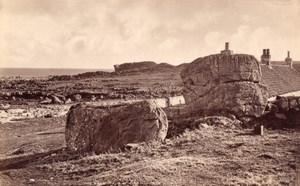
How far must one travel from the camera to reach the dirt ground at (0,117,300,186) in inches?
297

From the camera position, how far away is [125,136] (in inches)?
417

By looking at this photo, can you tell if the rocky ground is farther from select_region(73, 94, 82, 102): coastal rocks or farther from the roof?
select_region(73, 94, 82, 102): coastal rocks

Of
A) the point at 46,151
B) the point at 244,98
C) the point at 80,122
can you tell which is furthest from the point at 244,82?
the point at 46,151

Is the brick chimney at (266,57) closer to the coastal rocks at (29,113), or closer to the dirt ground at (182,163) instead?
the coastal rocks at (29,113)

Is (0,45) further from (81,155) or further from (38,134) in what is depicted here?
(38,134)

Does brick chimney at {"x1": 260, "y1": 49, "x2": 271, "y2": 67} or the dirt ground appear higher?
brick chimney at {"x1": 260, "y1": 49, "x2": 271, "y2": 67}

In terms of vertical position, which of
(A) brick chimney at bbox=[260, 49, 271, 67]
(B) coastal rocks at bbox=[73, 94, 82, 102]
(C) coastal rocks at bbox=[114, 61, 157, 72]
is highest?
(C) coastal rocks at bbox=[114, 61, 157, 72]

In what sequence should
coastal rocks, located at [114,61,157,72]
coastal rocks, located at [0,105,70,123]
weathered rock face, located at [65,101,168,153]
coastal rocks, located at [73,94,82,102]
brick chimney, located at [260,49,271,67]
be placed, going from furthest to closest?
1. coastal rocks, located at [114,61,157,72]
2. coastal rocks, located at [73,94,82,102]
3. brick chimney, located at [260,49,271,67]
4. coastal rocks, located at [0,105,70,123]
5. weathered rock face, located at [65,101,168,153]

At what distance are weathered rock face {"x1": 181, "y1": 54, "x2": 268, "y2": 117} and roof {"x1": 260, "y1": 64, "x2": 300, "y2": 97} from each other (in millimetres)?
8754

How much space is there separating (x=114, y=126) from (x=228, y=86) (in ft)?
16.8

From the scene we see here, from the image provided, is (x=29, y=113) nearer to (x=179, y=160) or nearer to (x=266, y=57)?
(x=266, y=57)

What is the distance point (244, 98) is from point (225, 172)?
633 cm

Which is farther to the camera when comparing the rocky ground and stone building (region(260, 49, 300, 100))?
stone building (region(260, 49, 300, 100))

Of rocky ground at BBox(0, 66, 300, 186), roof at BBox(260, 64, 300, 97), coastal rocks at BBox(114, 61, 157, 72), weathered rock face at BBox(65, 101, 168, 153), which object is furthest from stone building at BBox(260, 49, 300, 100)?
coastal rocks at BBox(114, 61, 157, 72)
